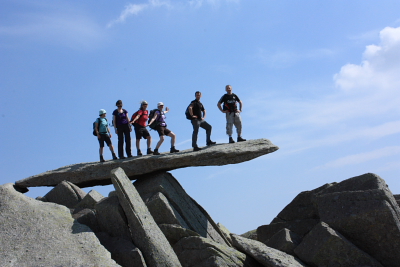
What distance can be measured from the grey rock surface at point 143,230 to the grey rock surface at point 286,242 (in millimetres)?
3831

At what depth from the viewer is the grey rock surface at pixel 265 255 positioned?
11.9 m

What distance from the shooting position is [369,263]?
12500 mm

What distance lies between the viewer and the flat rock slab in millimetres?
16453

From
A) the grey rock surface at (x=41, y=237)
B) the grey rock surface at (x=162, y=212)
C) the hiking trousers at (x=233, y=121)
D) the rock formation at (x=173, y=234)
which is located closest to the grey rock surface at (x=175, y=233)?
the rock formation at (x=173, y=234)

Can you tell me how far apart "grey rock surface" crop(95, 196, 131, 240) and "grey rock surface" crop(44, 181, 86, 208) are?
4056 mm

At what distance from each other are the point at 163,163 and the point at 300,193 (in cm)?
585

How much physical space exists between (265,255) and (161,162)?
6265 millimetres

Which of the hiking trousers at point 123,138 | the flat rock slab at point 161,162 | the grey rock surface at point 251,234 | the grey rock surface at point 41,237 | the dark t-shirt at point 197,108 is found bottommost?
the grey rock surface at point 251,234

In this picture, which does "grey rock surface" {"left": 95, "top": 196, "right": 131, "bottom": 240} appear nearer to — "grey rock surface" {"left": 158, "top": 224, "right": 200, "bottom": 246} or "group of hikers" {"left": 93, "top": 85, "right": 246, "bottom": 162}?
"grey rock surface" {"left": 158, "top": 224, "right": 200, "bottom": 246}

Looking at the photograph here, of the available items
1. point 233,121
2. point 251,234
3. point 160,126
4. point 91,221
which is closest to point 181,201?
point 160,126

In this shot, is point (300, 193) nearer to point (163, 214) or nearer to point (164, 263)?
point (163, 214)

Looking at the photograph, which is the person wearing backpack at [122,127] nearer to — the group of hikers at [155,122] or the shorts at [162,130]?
the group of hikers at [155,122]

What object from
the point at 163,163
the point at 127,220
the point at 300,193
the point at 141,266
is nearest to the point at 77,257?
the point at 141,266

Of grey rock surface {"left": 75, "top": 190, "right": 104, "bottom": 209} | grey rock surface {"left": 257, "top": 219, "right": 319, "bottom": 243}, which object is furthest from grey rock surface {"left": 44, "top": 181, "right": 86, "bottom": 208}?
grey rock surface {"left": 257, "top": 219, "right": 319, "bottom": 243}
